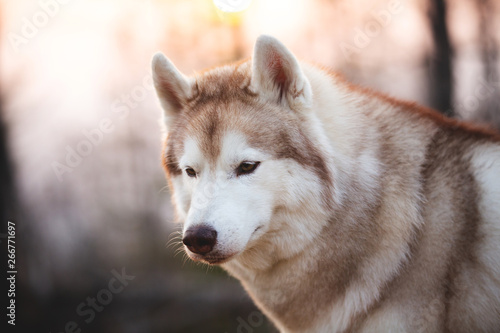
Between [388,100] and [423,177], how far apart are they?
73cm

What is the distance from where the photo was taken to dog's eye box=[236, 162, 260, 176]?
289 centimetres

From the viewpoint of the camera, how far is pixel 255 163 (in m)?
2.88

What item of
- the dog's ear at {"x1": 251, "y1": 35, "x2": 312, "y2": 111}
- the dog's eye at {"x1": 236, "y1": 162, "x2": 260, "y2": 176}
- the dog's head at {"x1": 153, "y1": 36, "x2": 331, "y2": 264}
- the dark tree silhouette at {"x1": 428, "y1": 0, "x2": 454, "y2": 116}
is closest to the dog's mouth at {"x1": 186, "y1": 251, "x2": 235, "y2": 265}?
the dog's head at {"x1": 153, "y1": 36, "x2": 331, "y2": 264}

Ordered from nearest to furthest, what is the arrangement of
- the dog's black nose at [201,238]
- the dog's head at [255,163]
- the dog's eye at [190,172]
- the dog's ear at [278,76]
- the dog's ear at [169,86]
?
the dog's black nose at [201,238] → the dog's head at [255,163] → the dog's ear at [278,76] → the dog's eye at [190,172] → the dog's ear at [169,86]

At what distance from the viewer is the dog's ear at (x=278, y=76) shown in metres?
2.87

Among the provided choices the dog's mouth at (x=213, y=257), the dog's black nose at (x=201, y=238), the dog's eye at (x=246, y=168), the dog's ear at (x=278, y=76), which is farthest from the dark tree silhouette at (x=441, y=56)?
the dog's black nose at (x=201, y=238)

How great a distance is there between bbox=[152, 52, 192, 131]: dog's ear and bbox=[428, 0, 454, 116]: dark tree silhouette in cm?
602

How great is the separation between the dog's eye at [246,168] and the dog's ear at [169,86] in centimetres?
87

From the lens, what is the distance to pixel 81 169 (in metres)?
10.6

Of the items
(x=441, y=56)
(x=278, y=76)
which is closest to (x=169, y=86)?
(x=278, y=76)

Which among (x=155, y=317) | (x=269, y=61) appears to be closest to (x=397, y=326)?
A: (x=269, y=61)

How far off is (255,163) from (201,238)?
0.64 m

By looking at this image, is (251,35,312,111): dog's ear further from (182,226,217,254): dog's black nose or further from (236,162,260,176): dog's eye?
(182,226,217,254): dog's black nose

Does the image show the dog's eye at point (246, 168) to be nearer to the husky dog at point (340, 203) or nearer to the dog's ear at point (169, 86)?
the husky dog at point (340, 203)
